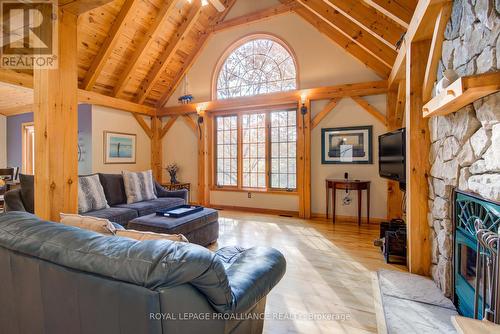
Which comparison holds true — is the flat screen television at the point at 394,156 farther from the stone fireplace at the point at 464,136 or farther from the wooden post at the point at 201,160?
the wooden post at the point at 201,160

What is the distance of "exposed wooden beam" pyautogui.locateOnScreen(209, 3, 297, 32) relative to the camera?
16.8 feet

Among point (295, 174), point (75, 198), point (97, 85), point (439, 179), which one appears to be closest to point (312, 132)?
point (295, 174)

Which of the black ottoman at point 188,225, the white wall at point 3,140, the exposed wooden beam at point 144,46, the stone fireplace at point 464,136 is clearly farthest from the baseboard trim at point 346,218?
the white wall at point 3,140

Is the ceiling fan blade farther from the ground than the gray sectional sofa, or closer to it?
farther from the ground

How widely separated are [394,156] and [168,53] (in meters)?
5.10

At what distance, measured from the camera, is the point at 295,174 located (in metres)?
5.41

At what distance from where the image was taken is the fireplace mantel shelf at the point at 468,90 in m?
1.33

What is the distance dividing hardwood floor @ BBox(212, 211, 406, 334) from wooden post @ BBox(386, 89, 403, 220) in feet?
1.40

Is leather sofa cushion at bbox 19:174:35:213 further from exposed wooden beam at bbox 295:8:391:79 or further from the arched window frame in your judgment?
exposed wooden beam at bbox 295:8:391:79

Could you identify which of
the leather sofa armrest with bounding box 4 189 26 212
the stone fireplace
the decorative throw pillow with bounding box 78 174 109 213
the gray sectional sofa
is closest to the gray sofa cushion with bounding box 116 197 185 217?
the gray sectional sofa

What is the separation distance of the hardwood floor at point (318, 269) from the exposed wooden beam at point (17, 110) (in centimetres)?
636

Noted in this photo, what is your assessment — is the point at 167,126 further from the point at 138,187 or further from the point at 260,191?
the point at 260,191

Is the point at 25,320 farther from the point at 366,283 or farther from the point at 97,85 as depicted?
the point at 97,85

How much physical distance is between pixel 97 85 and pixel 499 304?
6.73 meters
